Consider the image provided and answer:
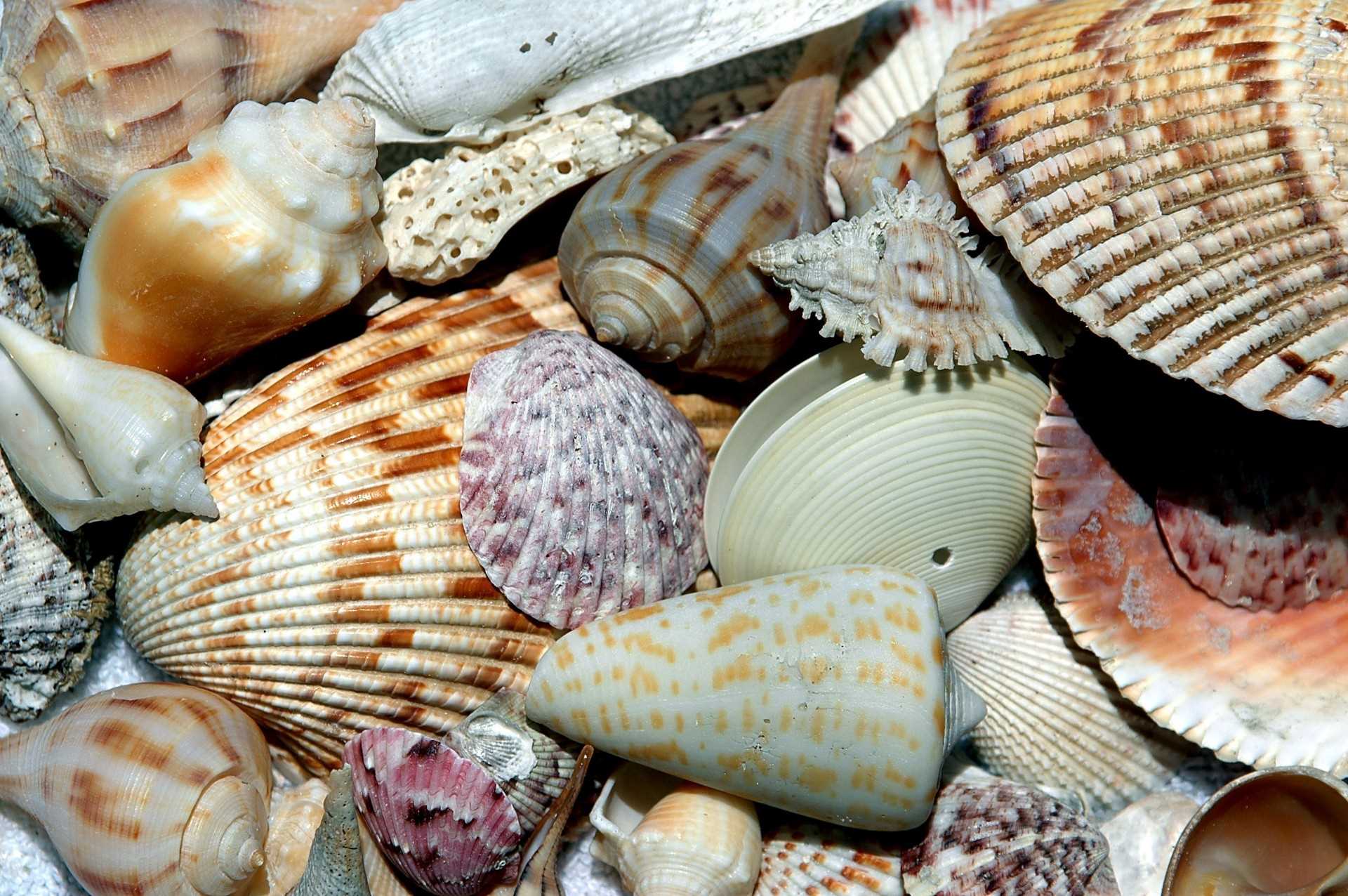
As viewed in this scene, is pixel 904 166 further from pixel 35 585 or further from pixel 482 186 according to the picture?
pixel 35 585

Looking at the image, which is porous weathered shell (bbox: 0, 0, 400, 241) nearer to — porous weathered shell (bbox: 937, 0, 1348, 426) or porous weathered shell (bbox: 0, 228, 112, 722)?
porous weathered shell (bbox: 0, 228, 112, 722)

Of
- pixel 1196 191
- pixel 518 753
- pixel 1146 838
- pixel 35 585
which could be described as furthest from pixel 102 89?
pixel 1146 838

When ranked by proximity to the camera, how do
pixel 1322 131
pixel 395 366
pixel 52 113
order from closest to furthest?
pixel 1322 131, pixel 52 113, pixel 395 366

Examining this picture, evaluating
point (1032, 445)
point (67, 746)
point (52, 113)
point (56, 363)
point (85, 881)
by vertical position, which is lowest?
point (85, 881)

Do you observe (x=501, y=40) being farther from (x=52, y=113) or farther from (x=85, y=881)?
(x=85, y=881)

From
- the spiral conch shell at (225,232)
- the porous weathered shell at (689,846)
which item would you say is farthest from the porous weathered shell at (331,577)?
the porous weathered shell at (689,846)

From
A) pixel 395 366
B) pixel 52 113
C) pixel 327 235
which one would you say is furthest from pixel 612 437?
pixel 52 113
